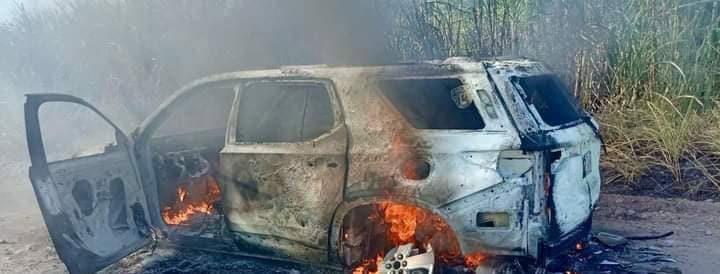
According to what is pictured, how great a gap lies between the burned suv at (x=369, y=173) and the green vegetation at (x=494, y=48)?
10.2 ft

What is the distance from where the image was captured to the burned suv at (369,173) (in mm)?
3182

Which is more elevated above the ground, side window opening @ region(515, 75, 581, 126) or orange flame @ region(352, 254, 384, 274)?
side window opening @ region(515, 75, 581, 126)

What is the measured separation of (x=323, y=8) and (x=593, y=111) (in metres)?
3.95

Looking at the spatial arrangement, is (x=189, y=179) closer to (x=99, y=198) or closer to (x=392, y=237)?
(x=99, y=198)

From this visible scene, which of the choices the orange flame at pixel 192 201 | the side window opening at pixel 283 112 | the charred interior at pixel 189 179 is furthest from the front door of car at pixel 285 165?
the orange flame at pixel 192 201

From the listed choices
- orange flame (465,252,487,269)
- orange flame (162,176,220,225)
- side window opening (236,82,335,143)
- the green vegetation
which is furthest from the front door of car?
the green vegetation

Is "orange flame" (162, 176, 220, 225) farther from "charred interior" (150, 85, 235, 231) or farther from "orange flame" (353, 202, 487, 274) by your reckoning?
"orange flame" (353, 202, 487, 274)

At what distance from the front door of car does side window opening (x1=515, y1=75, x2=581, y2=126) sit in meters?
1.16

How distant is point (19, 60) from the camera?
42.0ft

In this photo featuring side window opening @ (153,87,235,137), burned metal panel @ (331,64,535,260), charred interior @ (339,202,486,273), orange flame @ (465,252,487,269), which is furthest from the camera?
side window opening @ (153,87,235,137)

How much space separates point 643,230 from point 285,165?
3260 millimetres

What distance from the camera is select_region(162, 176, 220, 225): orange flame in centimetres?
495

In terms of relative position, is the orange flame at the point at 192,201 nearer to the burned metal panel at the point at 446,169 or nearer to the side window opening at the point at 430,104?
the burned metal panel at the point at 446,169

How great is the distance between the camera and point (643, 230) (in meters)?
4.91
